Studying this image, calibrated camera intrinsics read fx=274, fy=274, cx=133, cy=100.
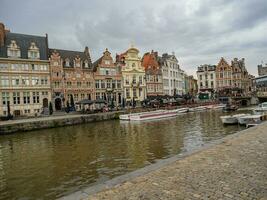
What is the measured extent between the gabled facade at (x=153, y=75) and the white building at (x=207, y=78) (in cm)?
2168

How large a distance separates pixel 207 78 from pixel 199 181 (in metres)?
81.4

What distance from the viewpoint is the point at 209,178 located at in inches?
272

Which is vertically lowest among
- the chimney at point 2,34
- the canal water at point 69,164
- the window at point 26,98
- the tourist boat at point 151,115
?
the canal water at point 69,164

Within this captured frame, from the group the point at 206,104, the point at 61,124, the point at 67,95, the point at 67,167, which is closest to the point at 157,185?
the point at 67,167

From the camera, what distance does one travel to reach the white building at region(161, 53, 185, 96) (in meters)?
70.4

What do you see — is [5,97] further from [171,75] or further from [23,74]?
[171,75]

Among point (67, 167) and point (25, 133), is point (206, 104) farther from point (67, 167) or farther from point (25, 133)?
point (67, 167)

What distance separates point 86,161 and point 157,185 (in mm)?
7524

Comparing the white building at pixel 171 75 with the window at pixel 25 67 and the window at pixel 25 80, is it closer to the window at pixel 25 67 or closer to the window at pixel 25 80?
the window at pixel 25 67

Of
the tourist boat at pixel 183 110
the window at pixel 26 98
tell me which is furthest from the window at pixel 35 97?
the tourist boat at pixel 183 110

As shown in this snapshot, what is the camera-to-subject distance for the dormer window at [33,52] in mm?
45312

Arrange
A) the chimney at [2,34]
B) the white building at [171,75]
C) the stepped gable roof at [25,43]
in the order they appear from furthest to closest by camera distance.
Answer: the white building at [171,75] → the stepped gable roof at [25,43] → the chimney at [2,34]

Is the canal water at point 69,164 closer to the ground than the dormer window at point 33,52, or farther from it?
closer to the ground

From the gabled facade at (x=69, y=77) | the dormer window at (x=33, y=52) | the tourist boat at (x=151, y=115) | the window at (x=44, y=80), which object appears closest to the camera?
the tourist boat at (x=151, y=115)
